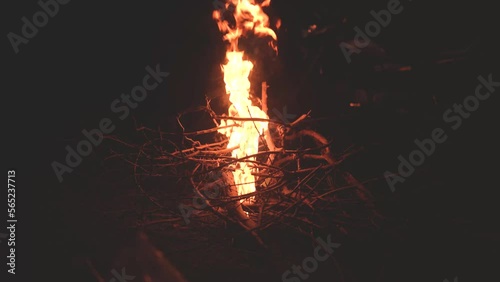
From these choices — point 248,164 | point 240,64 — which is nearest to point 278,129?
point 248,164

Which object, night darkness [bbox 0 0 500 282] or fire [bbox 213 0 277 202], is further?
fire [bbox 213 0 277 202]

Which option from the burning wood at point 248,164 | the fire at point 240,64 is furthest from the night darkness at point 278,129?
the fire at point 240,64

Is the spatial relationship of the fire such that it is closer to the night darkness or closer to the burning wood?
the burning wood

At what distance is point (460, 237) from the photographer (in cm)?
335

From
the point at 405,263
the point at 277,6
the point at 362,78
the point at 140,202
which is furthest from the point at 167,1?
the point at 405,263

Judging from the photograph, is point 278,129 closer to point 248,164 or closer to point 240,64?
point 248,164

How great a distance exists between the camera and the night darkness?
3.29 meters

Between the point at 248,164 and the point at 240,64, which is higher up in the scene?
the point at 240,64

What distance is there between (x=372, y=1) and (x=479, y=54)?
1640mm

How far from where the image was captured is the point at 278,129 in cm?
452

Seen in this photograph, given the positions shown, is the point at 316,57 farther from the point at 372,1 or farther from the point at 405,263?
the point at 405,263

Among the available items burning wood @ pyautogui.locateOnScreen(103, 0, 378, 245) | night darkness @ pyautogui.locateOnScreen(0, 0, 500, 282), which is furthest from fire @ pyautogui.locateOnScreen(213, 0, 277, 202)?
night darkness @ pyautogui.locateOnScreen(0, 0, 500, 282)

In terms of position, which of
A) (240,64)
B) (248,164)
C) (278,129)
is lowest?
(248,164)

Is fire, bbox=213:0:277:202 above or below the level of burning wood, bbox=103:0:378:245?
above
